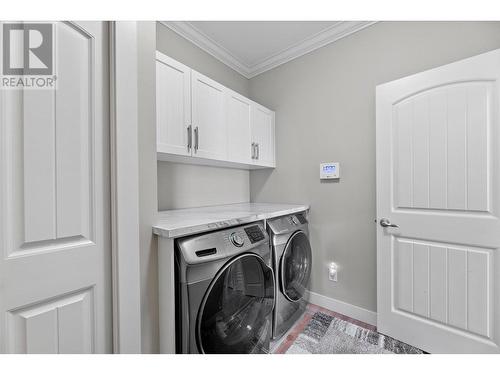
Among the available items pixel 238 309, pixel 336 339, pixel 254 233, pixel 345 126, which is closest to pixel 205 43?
pixel 345 126

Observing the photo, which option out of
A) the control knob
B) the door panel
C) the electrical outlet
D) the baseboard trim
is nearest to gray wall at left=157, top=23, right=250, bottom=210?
the control knob

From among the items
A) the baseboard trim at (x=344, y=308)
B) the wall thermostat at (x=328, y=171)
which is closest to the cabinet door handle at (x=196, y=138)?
the wall thermostat at (x=328, y=171)

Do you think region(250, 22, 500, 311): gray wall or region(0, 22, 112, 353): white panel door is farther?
region(250, 22, 500, 311): gray wall

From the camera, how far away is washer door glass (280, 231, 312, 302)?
66.3 inches

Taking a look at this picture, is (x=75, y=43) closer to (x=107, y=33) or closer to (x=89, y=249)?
(x=107, y=33)

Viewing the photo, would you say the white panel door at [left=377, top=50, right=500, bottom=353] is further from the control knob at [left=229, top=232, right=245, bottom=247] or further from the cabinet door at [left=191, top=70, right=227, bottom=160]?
the cabinet door at [left=191, top=70, right=227, bottom=160]

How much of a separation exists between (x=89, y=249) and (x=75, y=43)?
2.78ft

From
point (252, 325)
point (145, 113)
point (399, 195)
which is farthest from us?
point (399, 195)

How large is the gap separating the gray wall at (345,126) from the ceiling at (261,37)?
0.28ft

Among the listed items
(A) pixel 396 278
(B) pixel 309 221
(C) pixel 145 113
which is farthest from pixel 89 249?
(A) pixel 396 278

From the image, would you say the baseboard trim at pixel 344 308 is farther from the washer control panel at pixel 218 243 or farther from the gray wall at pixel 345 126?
the washer control panel at pixel 218 243

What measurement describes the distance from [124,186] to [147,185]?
0.12m

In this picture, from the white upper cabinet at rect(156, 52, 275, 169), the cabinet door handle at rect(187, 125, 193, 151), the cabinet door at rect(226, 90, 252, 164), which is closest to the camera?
the white upper cabinet at rect(156, 52, 275, 169)

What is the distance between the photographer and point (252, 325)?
1297mm
